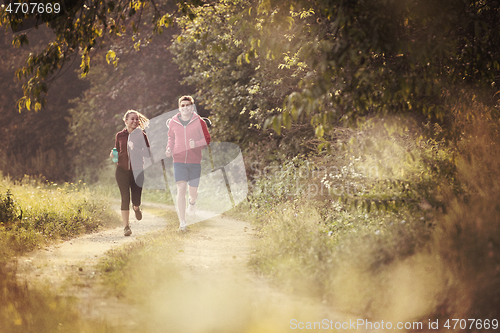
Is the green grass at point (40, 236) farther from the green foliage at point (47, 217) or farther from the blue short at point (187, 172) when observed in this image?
the blue short at point (187, 172)

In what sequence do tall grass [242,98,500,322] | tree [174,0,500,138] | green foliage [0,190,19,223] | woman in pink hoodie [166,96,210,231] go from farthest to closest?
woman in pink hoodie [166,96,210,231], green foliage [0,190,19,223], tall grass [242,98,500,322], tree [174,0,500,138]

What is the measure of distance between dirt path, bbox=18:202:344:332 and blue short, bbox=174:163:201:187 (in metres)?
1.33

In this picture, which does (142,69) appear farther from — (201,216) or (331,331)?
(331,331)

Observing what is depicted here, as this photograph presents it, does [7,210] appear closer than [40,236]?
No

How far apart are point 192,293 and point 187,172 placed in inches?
151

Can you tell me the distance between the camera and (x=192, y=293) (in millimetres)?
5152

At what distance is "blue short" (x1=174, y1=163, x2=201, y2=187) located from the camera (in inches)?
337

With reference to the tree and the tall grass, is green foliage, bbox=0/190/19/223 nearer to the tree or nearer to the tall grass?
the tall grass

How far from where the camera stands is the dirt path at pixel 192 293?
14.4 feet

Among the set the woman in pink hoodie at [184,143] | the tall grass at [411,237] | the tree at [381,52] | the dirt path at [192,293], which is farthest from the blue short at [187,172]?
the tree at [381,52]

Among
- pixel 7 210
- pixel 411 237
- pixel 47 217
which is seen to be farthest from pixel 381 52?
pixel 47 217

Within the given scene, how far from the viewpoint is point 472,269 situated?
3.89m

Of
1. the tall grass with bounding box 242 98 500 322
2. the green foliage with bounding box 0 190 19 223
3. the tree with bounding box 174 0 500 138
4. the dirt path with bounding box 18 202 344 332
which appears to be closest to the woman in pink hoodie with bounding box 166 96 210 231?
the dirt path with bounding box 18 202 344 332

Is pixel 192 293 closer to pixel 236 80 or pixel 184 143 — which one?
pixel 184 143
